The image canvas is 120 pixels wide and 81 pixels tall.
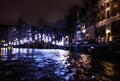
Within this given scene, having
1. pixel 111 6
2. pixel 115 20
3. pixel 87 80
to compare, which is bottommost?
pixel 87 80

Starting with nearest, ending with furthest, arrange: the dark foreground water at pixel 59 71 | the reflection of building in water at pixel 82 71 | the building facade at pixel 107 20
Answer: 1. the dark foreground water at pixel 59 71
2. the reflection of building in water at pixel 82 71
3. the building facade at pixel 107 20

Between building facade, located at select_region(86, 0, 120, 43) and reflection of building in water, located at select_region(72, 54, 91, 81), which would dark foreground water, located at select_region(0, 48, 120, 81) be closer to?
reflection of building in water, located at select_region(72, 54, 91, 81)

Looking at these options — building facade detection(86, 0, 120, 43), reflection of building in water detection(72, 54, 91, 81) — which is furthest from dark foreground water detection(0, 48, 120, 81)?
building facade detection(86, 0, 120, 43)

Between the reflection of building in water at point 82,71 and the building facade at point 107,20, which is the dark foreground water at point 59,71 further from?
the building facade at point 107,20

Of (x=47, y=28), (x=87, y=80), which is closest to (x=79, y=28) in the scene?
(x=47, y=28)

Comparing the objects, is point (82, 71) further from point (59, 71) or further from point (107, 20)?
point (107, 20)

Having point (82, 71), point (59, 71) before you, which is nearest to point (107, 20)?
point (82, 71)

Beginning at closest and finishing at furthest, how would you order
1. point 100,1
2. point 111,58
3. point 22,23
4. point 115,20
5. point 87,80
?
point 87,80 → point 111,58 → point 115,20 → point 100,1 → point 22,23

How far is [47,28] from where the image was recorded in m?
144

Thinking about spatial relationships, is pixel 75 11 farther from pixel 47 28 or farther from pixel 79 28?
pixel 47 28

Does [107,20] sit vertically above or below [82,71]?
above

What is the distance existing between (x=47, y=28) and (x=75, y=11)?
150ft

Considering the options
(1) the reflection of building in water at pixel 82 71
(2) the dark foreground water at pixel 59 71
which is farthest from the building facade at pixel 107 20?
(1) the reflection of building in water at pixel 82 71

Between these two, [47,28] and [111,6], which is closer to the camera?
[111,6]
